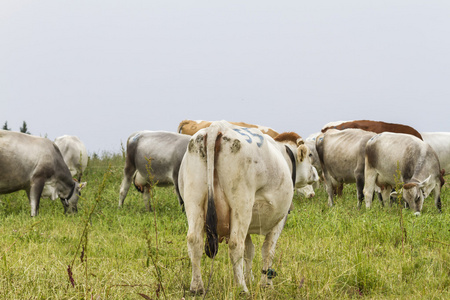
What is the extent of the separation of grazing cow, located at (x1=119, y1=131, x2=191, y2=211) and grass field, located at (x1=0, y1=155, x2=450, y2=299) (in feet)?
2.63

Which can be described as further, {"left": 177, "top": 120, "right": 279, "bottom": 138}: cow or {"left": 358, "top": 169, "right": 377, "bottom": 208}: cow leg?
{"left": 177, "top": 120, "right": 279, "bottom": 138}: cow

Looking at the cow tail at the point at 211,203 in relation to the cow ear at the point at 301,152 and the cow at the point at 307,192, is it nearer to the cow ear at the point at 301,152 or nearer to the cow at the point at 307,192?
the cow ear at the point at 301,152

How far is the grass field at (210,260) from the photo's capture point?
4.25 m

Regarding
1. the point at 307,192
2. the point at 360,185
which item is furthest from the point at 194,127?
the point at 360,185

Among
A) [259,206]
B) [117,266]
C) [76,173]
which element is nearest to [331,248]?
[259,206]

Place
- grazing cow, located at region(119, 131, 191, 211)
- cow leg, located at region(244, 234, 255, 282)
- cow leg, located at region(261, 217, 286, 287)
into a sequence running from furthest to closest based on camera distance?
grazing cow, located at region(119, 131, 191, 211), cow leg, located at region(244, 234, 255, 282), cow leg, located at region(261, 217, 286, 287)

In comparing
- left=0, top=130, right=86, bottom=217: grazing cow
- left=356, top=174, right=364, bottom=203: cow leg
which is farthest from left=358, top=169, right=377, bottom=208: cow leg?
left=0, top=130, right=86, bottom=217: grazing cow

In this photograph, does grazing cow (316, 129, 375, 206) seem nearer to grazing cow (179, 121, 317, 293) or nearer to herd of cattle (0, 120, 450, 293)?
herd of cattle (0, 120, 450, 293)

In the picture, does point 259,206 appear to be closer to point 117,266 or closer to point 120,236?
point 117,266

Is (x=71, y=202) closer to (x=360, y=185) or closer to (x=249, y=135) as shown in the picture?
(x=360, y=185)

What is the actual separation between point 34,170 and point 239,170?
7410 mm

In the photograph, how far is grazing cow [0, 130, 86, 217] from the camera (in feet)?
32.8

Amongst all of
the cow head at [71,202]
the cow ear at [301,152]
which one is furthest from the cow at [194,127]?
the cow ear at [301,152]

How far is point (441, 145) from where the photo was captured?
1608 cm
